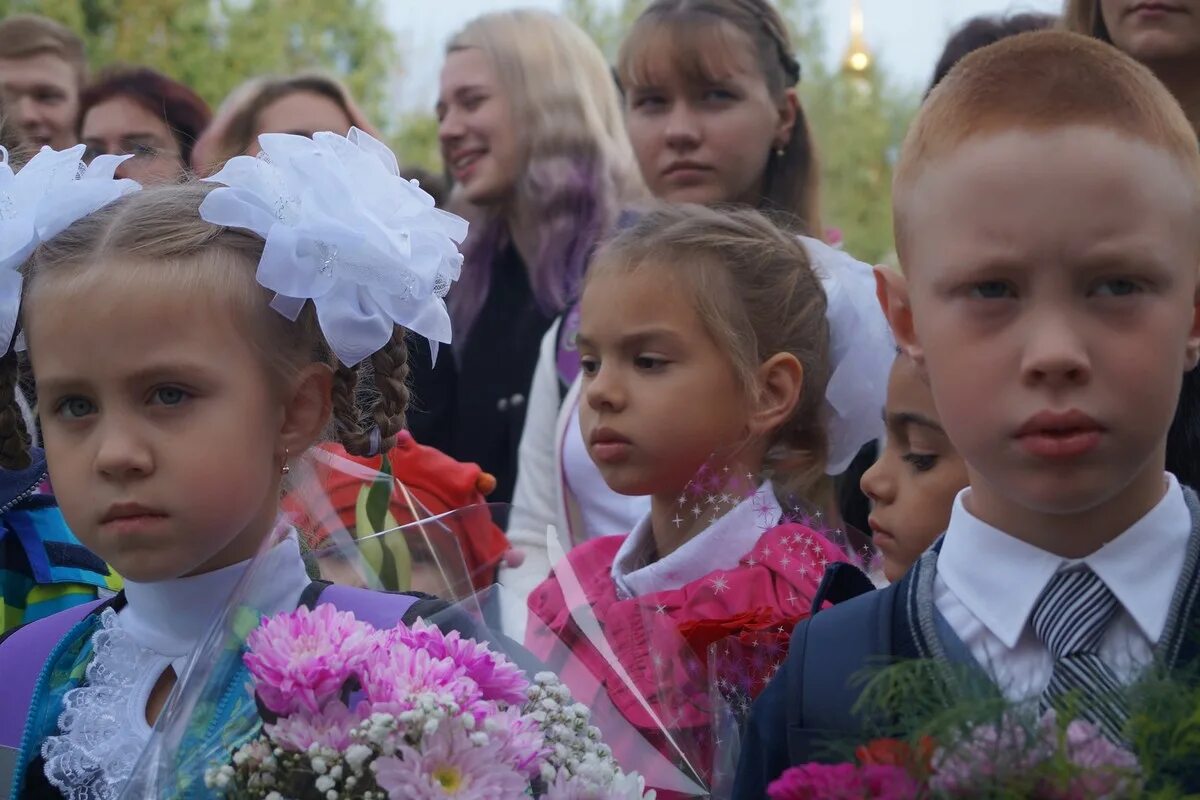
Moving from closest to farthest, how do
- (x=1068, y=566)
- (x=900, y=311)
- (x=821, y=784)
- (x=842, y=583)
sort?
(x=821, y=784), (x=1068, y=566), (x=900, y=311), (x=842, y=583)

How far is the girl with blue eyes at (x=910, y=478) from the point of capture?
347 cm

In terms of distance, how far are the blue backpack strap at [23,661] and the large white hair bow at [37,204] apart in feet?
1.65

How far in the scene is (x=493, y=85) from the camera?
5.95 meters

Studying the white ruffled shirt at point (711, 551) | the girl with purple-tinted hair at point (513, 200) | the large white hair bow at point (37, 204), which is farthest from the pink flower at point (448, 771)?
the girl with purple-tinted hair at point (513, 200)

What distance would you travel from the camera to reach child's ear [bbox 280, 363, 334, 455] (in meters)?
2.92

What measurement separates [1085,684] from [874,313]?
2.13 m

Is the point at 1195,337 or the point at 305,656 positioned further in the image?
the point at 1195,337

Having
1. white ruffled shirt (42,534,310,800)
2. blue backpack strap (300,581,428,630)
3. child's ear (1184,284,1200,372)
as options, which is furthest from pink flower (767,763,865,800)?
white ruffled shirt (42,534,310,800)

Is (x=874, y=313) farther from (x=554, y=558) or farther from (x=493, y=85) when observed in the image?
(x=493, y=85)

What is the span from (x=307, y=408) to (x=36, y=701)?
0.67 m

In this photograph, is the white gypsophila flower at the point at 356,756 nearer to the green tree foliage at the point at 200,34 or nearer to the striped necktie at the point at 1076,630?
the striped necktie at the point at 1076,630

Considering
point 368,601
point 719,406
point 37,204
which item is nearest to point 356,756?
point 368,601

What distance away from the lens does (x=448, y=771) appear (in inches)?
81.5

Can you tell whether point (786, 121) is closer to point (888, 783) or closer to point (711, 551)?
point (711, 551)
